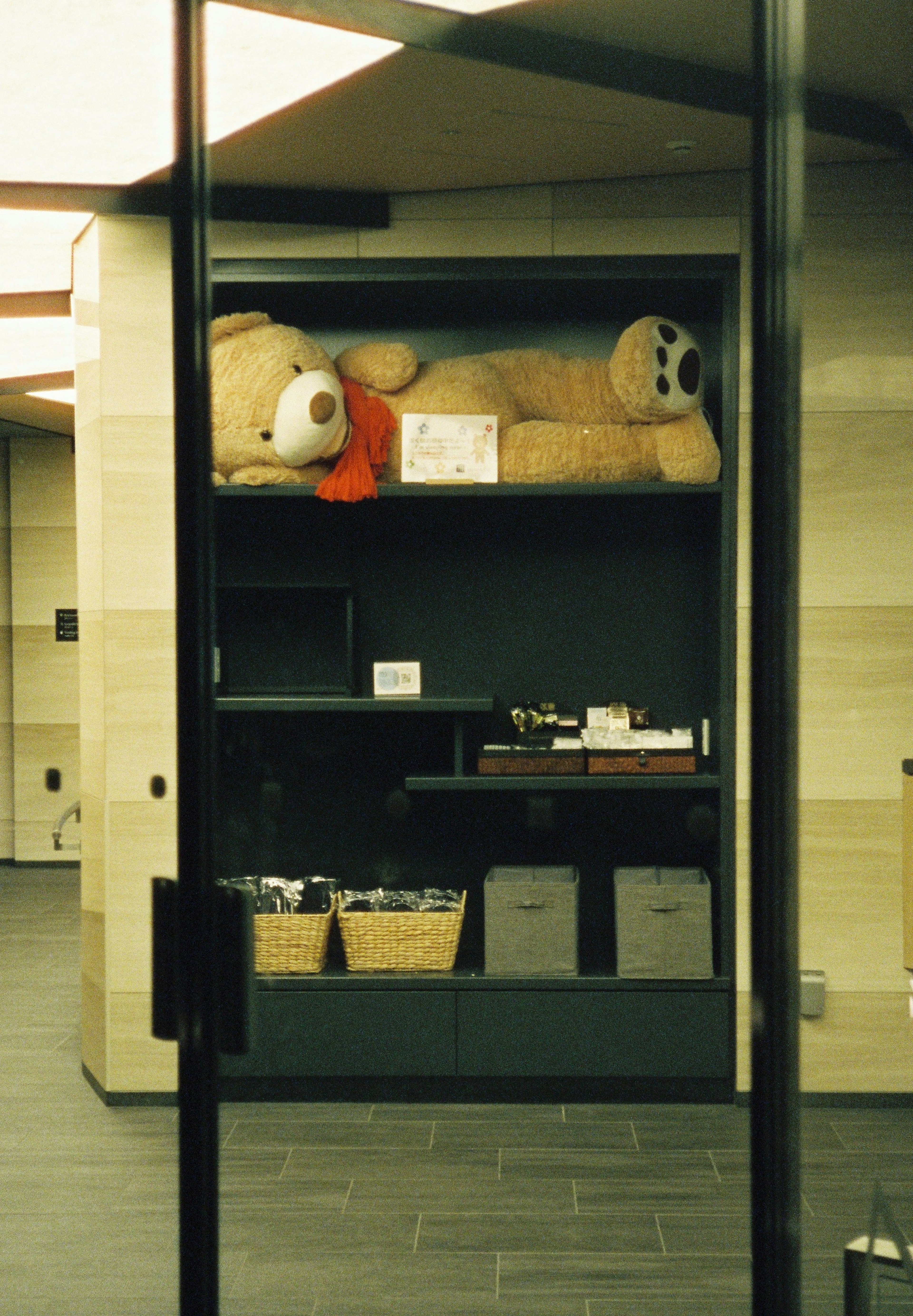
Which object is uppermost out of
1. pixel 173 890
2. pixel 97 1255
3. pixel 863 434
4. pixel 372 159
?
pixel 372 159

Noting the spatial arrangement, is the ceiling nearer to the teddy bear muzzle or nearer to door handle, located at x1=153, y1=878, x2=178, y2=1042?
the teddy bear muzzle

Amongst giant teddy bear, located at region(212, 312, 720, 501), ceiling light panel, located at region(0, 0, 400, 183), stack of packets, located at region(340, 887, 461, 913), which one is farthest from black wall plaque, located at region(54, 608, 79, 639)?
ceiling light panel, located at region(0, 0, 400, 183)

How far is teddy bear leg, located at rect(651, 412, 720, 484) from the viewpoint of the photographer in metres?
3.57

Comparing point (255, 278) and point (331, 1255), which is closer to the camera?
point (331, 1255)

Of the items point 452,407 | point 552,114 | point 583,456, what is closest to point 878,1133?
point 583,456

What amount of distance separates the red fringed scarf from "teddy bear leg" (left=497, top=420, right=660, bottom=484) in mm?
348

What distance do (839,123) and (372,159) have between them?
1.21 meters

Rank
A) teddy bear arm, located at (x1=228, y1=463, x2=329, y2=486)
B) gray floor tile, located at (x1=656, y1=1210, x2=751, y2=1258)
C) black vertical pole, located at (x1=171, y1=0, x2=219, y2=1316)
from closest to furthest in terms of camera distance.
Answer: black vertical pole, located at (x1=171, y1=0, x2=219, y2=1316)
gray floor tile, located at (x1=656, y1=1210, x2=751, y2=1258)
teddy bear arm, located at (x1=228, y1=463, x2=329, y2=486)

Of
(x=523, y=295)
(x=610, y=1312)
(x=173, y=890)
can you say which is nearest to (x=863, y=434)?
(x=523, y=295)

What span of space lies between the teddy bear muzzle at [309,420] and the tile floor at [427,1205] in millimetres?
1909

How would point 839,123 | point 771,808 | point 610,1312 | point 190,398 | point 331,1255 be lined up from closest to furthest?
1. point 771,808
2. point 190,398
3. point 610,1312
4. point 331,1255
5. point 839,123

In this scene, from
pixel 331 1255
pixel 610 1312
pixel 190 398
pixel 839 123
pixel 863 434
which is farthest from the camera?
pixel 863 434

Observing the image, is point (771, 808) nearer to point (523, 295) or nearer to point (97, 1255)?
point (97, 1255)

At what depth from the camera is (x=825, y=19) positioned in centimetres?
261
